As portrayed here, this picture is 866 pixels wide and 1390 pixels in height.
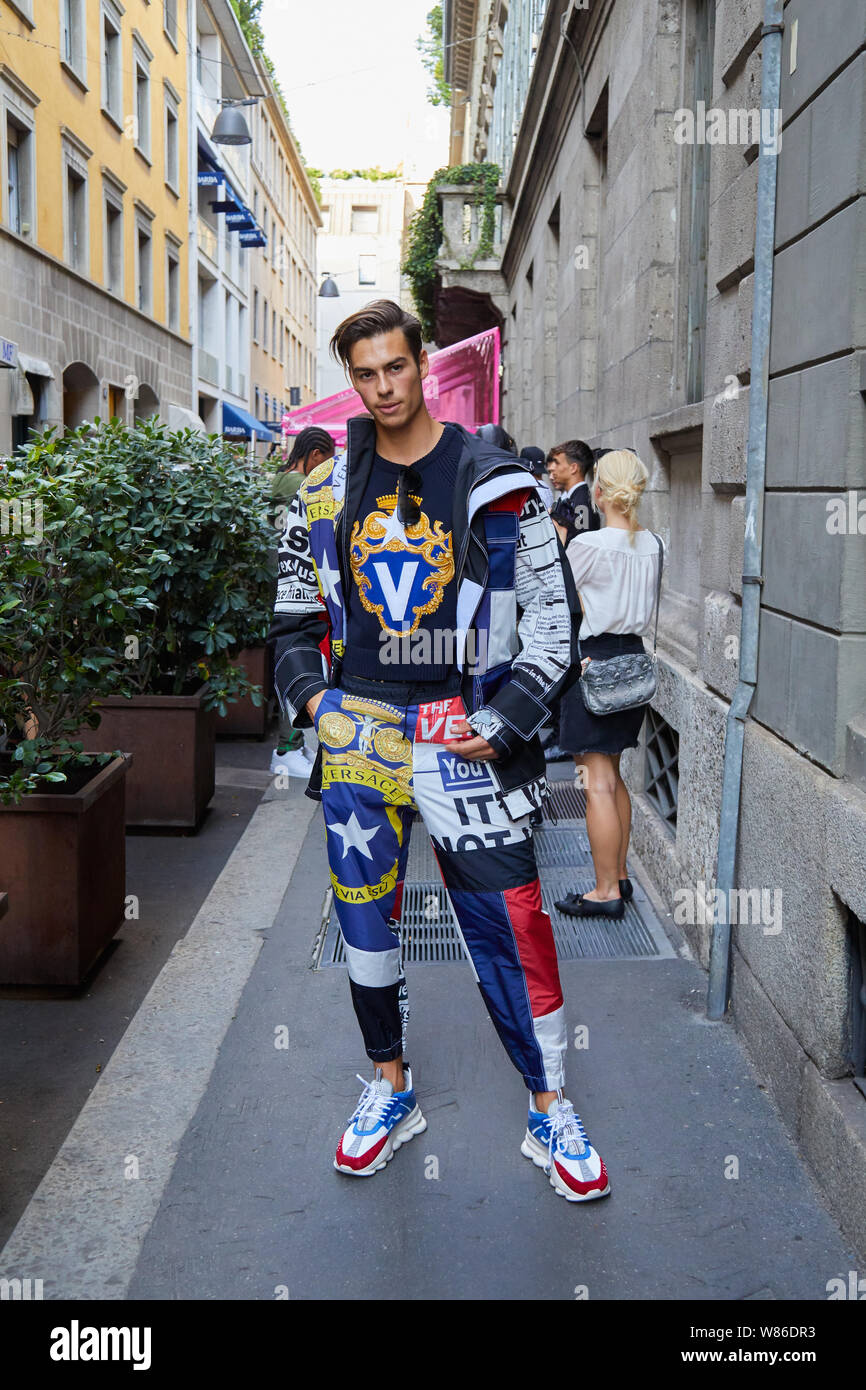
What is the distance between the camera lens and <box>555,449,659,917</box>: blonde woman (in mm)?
4859

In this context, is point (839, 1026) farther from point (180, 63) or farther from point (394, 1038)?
point (180, 63)

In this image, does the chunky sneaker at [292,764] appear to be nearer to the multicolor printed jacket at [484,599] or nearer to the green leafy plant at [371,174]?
the multicolor printed jacket at [484,599]

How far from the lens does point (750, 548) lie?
3.89 metres

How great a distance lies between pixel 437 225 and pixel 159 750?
16.5 m

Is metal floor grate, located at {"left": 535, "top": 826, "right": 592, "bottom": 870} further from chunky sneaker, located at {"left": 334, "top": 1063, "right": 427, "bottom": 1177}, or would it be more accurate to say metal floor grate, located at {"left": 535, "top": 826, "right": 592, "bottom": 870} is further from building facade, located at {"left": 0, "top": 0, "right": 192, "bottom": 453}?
building facade, located at {"left": 0, "top": 0, "right": 192, "bottom": 453}

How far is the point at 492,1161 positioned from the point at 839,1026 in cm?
92

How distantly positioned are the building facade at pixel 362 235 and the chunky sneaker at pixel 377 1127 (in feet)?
258

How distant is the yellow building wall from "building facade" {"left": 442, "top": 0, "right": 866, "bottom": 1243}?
13.0 meters

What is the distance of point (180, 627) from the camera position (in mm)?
6879

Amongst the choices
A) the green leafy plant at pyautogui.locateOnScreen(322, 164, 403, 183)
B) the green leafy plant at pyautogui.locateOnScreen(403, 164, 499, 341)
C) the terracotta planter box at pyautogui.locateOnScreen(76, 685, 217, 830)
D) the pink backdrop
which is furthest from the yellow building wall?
the green leafy plant at pyautogui.locateOnScreen(322, 164, 403, 183)

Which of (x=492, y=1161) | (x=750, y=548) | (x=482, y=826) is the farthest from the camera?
(x=750, y=548)

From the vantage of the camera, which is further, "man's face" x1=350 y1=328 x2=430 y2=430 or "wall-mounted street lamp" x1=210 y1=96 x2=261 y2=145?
"wall-mounted street lamp" x1=210 y1=96 x2=261 y2=145

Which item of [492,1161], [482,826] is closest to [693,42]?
[482,826]

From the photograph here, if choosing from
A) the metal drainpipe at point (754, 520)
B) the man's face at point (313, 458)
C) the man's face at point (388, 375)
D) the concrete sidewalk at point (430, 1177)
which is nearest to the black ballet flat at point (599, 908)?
the concrete sidewalk at point (430, 1177)
